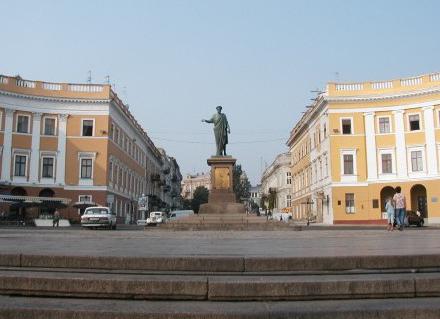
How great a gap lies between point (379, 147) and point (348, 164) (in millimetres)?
3545

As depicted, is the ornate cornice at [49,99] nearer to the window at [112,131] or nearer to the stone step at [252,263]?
the window at [112,131]

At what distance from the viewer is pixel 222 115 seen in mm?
29328

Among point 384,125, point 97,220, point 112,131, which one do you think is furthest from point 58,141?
point 384,125

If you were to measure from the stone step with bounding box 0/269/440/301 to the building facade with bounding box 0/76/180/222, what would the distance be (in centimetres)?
4368

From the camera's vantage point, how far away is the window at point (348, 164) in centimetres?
5178

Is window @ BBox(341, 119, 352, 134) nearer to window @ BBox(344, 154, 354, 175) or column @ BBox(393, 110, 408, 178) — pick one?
window @ BBox(344, 154, 354, 175)

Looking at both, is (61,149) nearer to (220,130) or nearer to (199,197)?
(220,130)

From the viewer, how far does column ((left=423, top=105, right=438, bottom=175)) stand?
47875mm

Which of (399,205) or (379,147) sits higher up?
(379,147)

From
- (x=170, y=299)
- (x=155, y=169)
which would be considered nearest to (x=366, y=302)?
(x=170, y=299)

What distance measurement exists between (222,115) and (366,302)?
80.1 ft

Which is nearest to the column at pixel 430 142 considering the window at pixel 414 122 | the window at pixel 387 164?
the window at pixel 414 122

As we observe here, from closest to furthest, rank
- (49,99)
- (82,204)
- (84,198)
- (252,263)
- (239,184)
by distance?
(252,263)
(82,204)
(84,198)
(49,99)
(239,184)

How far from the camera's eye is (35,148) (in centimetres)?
4819
